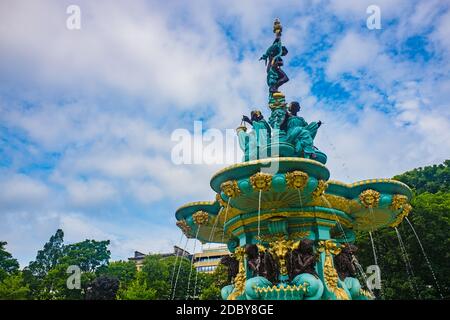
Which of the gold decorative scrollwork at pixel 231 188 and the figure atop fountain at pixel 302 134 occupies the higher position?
the figure atop fountain at pixel 302 134

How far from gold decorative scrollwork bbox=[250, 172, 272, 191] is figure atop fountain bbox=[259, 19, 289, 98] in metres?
4.85

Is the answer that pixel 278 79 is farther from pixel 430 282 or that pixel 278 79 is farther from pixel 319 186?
pixel 430 282

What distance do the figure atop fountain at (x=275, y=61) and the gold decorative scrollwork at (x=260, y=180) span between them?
4845 mm

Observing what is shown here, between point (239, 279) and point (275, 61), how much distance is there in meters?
7.07

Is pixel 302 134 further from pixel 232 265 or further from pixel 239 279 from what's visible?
pixel 239 279

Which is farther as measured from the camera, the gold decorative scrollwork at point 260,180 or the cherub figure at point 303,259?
the cherub figure at point 303,259

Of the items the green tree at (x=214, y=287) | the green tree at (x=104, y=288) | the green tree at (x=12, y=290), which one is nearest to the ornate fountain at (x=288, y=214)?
the green tree at (x=104, y=288)

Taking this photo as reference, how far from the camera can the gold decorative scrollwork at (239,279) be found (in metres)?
9.61

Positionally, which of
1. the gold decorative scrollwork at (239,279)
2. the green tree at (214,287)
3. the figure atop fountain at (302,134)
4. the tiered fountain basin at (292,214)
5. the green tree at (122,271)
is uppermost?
the green tree at (122,271)

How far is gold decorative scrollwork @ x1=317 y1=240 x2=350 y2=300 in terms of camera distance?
907 cm

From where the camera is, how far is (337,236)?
1114cm

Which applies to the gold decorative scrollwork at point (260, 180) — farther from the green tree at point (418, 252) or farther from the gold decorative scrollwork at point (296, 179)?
the green tree at point (418, 252)

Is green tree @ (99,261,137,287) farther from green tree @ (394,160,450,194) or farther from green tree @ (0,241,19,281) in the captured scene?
green tree @ (394,160,450,194)

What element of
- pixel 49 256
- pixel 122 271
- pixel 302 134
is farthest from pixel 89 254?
pixel 302 134
